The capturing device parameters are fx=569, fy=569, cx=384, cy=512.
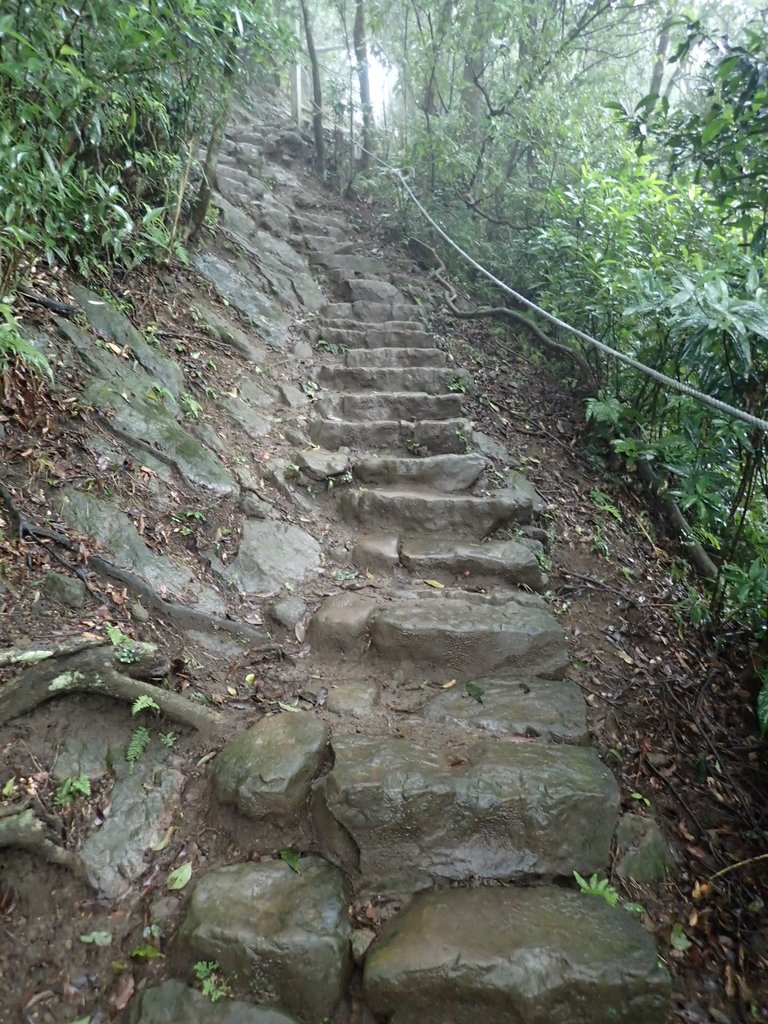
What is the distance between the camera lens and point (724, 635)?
2971 millimetres

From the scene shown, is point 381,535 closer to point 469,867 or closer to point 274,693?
point 274,693

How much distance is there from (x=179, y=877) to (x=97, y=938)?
0.27 m

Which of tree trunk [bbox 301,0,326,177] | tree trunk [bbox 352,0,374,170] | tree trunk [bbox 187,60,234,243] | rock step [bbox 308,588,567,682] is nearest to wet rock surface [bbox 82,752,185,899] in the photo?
rock step [bbox 308,588,567,682]

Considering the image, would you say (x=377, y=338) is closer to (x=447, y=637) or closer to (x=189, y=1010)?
(x=447, y=637)

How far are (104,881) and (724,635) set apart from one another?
2.97 meters

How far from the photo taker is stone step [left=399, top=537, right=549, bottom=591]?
Result: 3.54 metres

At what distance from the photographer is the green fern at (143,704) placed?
84.3 inches

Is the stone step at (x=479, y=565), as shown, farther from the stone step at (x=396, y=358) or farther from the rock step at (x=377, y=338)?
the rock step at (x=377, y=338)

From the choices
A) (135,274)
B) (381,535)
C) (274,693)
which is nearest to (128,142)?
(135,274)

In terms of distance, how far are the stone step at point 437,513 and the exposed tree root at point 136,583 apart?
133 centimetres

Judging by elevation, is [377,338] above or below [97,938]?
above

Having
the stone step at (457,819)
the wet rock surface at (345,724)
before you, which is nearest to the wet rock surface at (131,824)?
the wet rock surface at (345,724)

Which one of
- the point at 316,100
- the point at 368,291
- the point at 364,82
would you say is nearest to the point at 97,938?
the point at 368,291

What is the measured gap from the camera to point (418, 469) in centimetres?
430
